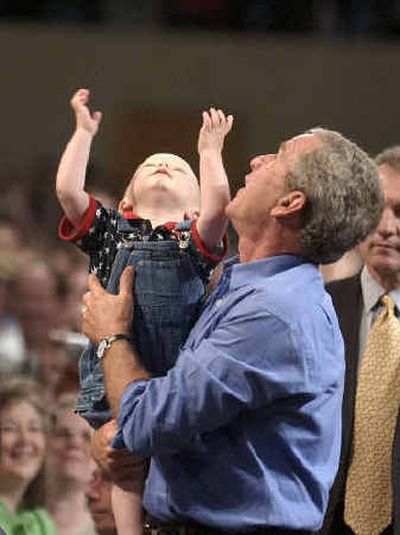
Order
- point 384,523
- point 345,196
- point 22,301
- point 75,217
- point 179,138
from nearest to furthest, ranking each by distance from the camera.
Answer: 1. point 345,196
2. point 75,217
3. point 384,523
4. point 22,301
5. point 179,138

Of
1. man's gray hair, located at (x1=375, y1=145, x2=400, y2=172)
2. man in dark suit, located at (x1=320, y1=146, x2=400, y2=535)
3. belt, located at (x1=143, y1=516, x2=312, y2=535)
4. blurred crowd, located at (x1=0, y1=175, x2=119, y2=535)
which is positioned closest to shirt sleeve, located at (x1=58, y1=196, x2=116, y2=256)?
belt, located at (x1=143, y1=516, x2=312, y2=535)

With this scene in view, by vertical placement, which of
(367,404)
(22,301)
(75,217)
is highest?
(75,217)

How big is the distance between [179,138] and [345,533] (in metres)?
2.63

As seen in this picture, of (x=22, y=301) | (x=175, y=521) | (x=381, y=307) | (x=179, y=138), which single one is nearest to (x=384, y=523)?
(x=381, y=307)

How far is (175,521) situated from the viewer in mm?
2387

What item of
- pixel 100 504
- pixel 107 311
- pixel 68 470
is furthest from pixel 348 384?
pixel 68 470

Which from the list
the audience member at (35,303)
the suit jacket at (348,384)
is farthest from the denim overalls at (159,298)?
the audience member at (35,303)

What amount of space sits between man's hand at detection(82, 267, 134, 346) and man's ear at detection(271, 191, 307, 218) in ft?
0.97

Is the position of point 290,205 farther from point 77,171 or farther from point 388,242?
point 388,242

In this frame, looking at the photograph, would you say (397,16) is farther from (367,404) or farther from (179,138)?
(367,404)

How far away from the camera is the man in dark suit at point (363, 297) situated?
301 centimetres

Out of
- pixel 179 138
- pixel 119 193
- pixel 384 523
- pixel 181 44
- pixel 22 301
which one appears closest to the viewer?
pixel 384 523

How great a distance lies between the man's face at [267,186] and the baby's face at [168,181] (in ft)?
0.90

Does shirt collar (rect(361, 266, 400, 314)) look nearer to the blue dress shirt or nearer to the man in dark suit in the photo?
the man in dark suit
